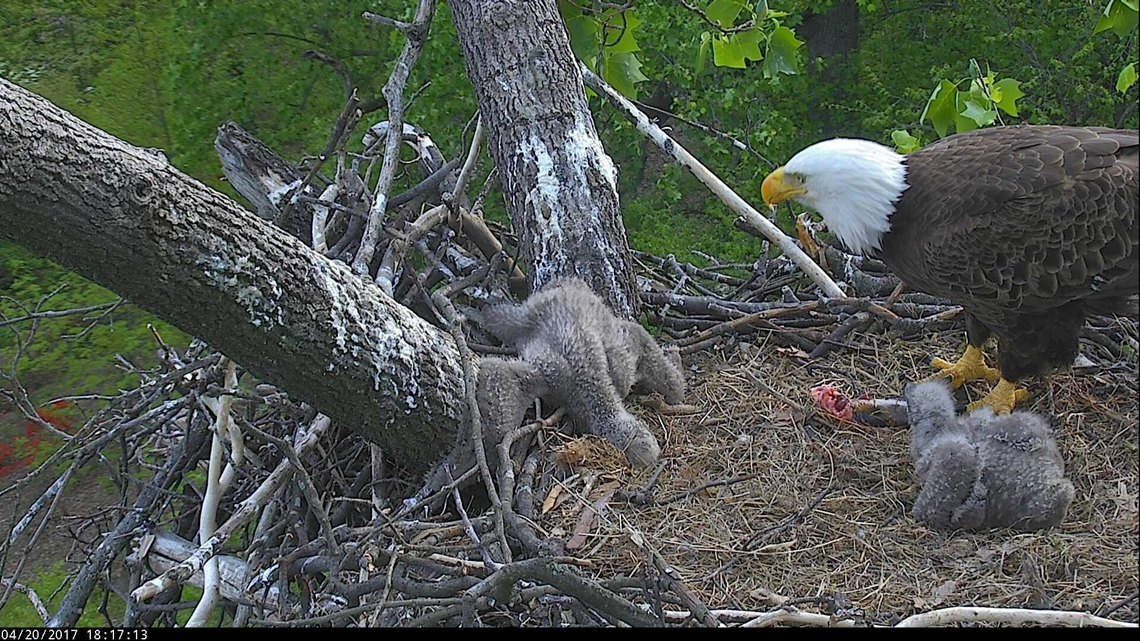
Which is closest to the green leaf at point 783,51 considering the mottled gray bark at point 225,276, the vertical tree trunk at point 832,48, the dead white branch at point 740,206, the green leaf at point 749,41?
the green leaf at point 749,41

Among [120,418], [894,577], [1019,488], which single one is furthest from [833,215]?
[120,418]

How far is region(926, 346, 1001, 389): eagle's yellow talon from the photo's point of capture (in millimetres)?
3115

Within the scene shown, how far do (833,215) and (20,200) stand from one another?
2337mm

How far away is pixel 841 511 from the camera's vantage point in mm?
2467

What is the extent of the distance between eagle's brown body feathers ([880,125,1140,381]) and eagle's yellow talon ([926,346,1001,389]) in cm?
15

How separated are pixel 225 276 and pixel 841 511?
68.4 inches

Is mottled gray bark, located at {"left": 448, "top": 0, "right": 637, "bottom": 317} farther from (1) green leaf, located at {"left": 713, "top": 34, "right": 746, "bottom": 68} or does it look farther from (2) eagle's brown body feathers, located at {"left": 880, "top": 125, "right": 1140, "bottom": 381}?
(2) eagle's brown body feathers, located at {"left": 880, "top": 125, "right": 1140, "bottom": 381}

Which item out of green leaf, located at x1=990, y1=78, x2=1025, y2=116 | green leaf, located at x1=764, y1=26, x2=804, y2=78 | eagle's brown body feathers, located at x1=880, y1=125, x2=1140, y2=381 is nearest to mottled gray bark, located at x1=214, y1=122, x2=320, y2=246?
green leaf, located at x1=764, y1=26, x2=804, y2=78

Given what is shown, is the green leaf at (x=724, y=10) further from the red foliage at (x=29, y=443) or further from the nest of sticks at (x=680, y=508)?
the red foliage at (x=29, y=443)

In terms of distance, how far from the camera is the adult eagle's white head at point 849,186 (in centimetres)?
286

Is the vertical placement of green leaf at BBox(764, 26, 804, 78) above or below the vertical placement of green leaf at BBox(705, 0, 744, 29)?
below

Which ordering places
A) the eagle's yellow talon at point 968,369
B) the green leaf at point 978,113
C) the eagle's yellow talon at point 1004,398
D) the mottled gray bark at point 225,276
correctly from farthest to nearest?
the eagle's yellow talon at point 968,369 → the eagle's yellow talon at point 1004,398 → the green leaf at point 978,113 → the mottled gray bark at point 225,276
